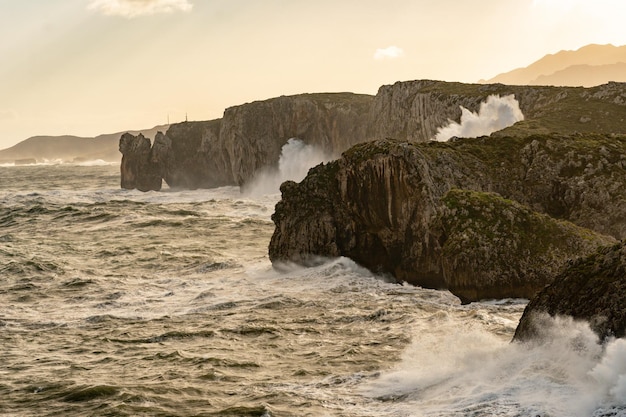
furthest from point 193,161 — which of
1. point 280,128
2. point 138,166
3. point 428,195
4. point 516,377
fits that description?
point 516,377

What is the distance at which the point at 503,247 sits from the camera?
2838cm

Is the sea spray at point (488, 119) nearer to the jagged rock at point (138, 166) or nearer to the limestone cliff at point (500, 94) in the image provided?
the limestone cliff at point (500, 94)

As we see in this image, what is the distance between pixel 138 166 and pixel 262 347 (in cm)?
8931

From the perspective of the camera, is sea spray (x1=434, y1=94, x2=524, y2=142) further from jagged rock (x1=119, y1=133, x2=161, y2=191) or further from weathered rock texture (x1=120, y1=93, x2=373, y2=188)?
jagged rock (x1=119, y1=133, x2=161, y2=191)

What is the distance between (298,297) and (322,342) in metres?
7.14

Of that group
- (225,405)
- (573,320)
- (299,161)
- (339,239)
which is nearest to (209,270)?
(339,239)

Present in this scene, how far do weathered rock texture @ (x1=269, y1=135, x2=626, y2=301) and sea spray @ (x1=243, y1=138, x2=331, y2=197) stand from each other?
209 feet

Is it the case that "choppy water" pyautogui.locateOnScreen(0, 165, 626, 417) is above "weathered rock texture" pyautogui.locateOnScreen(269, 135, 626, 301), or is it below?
below

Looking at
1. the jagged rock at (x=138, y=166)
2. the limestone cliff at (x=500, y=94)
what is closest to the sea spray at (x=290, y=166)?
the limestone cliff at (x=500, y=94)

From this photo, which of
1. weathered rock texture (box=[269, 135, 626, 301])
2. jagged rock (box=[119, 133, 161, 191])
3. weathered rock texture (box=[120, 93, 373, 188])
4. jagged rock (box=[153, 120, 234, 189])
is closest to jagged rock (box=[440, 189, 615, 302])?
weathered rock texture (box=[269, 135, 626, 301])

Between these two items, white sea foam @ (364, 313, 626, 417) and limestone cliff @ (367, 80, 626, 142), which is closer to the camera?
white sea foam @ (364, 313, 626, 417)

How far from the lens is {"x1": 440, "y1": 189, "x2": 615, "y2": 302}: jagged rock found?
90.7ft

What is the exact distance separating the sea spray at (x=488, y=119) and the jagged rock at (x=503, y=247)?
3096 cm

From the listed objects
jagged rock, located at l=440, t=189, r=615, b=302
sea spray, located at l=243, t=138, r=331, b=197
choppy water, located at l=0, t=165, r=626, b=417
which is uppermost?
sea spray, located at l=243, t=138, r=331, b=197
